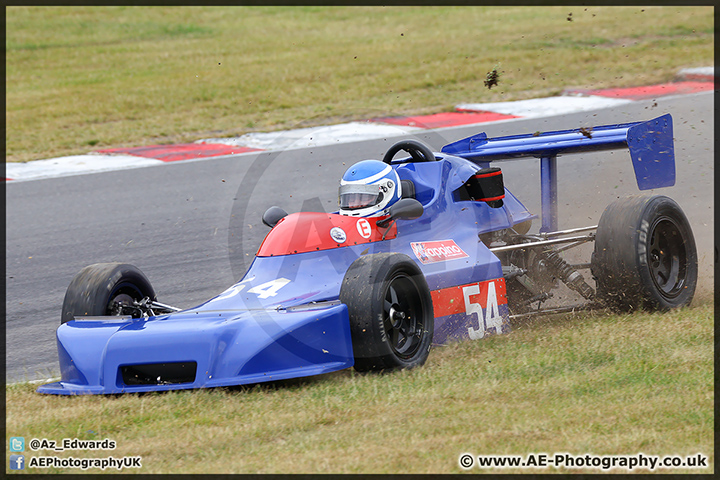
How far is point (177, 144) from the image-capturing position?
14.0 m

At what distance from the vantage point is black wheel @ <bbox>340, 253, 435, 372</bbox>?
4.89m

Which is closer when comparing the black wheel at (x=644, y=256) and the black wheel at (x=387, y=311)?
the black wheel at (x=387, y=311)

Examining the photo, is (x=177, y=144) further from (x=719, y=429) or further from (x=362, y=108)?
A: (x=719, y=429)

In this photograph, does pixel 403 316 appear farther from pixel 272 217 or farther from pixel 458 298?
pixel 272 217

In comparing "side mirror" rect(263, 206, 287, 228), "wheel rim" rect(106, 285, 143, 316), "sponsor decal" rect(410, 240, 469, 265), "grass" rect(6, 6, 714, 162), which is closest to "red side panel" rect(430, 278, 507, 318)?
"sponsor decal" rect(410, 240, 469, 265)

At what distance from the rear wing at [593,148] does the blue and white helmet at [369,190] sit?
4.90 ft

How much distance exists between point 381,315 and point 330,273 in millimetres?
736

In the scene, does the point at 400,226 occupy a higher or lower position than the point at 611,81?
lower

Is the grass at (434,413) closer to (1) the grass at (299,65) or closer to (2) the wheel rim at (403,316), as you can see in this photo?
(2) the wheel rim at (403,316)

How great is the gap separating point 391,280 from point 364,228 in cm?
77

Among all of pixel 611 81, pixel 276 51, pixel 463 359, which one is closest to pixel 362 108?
pixel 611 81

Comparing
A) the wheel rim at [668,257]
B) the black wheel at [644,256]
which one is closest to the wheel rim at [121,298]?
the black wheel at [644,256]

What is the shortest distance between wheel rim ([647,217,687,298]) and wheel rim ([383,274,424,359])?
2066 millimetres

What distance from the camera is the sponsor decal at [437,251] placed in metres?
5.87
